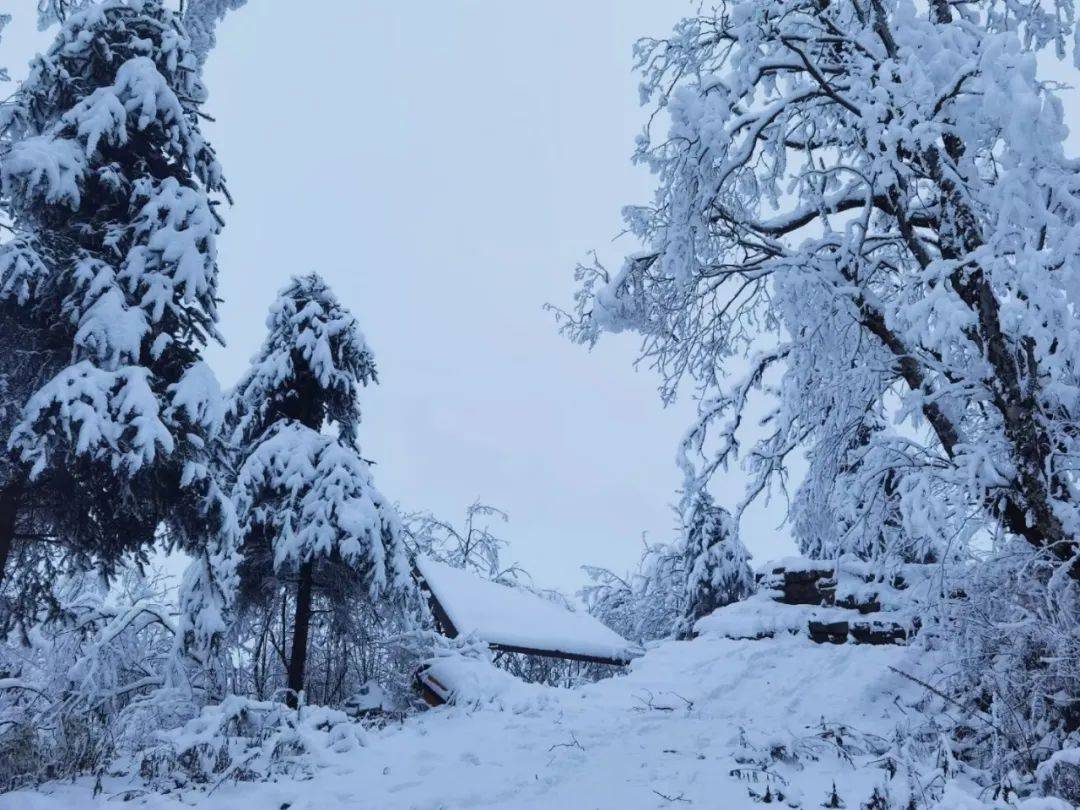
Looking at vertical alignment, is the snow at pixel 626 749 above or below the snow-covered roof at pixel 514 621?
below

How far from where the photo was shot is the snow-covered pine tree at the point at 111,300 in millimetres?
6496

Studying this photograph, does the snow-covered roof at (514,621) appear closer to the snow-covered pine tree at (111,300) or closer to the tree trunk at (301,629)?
the tree trunk at (301,629)

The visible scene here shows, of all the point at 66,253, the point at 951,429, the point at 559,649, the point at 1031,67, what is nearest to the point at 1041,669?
the point at 951,429

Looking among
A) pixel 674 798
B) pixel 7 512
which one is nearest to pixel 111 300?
pixel 7 512

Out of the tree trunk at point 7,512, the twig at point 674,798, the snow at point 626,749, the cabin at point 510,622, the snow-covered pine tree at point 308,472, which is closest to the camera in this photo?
the twig at point 674,798

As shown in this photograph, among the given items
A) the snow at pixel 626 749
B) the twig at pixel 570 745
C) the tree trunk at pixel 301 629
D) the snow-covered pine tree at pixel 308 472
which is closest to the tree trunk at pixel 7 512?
the snow at pixel 626 749

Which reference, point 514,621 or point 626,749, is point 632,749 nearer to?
point 626,749

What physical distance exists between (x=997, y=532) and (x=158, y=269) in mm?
7870

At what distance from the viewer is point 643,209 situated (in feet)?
26.7

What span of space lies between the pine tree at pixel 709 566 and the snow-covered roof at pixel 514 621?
4.04 metres

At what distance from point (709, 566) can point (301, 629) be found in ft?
40.8

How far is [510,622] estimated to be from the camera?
583 inches

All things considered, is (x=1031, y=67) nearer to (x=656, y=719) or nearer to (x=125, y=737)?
(x=656, y=719)

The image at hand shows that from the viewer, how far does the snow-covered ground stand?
15.6 feet
